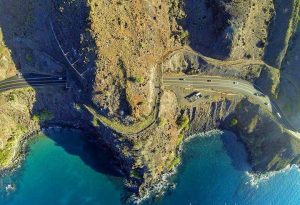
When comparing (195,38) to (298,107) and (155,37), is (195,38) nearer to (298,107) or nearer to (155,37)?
(155,37)

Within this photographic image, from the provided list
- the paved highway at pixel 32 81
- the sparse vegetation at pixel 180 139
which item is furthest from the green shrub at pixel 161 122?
the paved highway at pixel 32 81

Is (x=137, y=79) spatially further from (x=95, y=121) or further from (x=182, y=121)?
(x=182, y=121)

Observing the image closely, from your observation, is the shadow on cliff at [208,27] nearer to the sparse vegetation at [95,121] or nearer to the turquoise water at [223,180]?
the turquoise water at [223,180]

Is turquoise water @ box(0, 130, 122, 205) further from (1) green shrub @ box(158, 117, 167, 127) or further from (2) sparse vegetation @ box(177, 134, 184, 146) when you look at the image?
(2) sparse vegetation @ box(177, 134, 184, 146)

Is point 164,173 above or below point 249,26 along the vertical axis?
below

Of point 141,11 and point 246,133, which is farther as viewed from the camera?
point 246,133

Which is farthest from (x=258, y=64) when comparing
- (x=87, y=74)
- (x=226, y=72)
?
(x=87, y=74)
